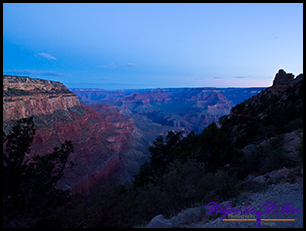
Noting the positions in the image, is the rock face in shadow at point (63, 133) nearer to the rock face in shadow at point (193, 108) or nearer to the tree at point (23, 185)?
the tree at point (23, 185)

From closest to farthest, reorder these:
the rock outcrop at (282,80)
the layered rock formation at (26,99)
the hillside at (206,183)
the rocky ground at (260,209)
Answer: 1. the rocky ground at (260,209)
2. the hillside at (206,183)
3. the layered rock formation at (26,99)
4. the rock outcrop at (282,80)

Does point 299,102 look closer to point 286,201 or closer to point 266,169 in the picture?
point 266,169

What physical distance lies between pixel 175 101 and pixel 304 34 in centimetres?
19103

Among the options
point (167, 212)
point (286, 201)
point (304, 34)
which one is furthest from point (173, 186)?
point (304, 34)

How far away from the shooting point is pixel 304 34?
4379mm

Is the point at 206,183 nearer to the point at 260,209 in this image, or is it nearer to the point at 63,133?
the point at 260,209

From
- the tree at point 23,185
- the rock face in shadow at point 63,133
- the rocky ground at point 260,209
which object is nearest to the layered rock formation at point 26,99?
the rock face in shadow at point 63,133

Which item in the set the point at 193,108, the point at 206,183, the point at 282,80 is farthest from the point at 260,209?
the point at 193,108

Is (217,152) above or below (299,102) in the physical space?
below

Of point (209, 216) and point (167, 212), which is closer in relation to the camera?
point (209, 216)

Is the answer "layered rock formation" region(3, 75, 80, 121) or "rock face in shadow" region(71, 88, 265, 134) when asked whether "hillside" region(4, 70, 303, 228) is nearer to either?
"layered rock formation" region(3, 75, 80, 121)


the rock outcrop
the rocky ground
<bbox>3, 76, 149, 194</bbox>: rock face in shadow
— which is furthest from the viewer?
the rock outcrop

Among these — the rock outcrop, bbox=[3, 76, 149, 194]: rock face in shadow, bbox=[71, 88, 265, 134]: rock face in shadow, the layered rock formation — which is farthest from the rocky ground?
bbox=[71, 88, 265, 134]: rock face in shadow

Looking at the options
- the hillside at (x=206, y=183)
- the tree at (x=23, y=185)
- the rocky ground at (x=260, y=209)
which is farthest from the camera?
the tree at (x=23, y=185)
